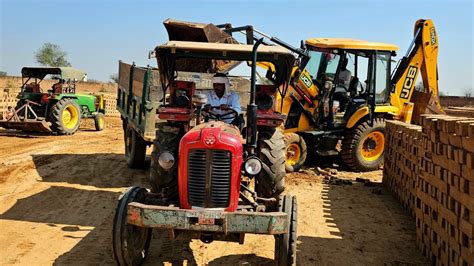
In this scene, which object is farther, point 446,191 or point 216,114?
point 216,114

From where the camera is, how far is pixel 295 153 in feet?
31.8

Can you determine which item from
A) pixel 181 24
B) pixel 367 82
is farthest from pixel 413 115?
pixel 181 24

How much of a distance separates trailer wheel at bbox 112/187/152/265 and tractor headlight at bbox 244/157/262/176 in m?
1.15

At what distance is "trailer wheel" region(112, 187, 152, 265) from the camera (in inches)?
173

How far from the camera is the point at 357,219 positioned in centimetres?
680

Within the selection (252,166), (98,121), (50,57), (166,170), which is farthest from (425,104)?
(50,57)

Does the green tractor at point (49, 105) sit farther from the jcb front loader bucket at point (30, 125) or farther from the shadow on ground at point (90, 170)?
the shadow on ground at point (90, 170)

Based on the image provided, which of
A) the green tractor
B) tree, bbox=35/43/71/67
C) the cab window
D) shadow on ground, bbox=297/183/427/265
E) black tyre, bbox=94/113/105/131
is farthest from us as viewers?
tree, bbox=35/43/71/67

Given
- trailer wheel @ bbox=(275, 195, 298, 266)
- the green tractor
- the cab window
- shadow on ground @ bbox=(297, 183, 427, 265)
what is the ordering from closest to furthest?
trailer wheel @ bbox=(275, 195, 298, 266)
shadow on ground @ bbox=(297, 183, 427, 265)
the cab window
the green tractor

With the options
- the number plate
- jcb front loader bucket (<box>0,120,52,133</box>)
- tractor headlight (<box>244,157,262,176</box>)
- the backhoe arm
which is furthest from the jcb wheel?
jcb front loader bucket (<box>0,120,52,133</box>)

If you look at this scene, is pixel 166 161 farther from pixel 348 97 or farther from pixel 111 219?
pixel 348 97

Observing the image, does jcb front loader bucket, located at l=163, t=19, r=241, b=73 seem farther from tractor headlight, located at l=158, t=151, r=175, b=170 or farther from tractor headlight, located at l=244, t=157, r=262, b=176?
tractor headlight, located at l=244, t=157, r=262, b=176

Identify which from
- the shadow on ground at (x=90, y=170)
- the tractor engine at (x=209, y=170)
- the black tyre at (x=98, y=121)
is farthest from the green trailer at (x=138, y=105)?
the black tyre at (x=98, y=121)

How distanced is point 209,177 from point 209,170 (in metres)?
0.07
